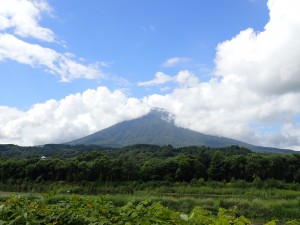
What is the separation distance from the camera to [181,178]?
4569 cm

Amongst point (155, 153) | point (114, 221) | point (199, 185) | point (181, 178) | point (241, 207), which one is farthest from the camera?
point (155, 153)

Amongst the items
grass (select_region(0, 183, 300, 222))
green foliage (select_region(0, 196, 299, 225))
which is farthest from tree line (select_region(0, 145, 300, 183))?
green foliage (select_region(0, 196, 299, 225))

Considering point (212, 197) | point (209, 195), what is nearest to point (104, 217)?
point (212, 197)

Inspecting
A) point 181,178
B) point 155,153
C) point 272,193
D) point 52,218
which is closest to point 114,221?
point 52,218

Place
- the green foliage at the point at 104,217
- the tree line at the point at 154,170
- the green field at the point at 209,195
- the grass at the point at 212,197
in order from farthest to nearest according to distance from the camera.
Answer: the tree line at the point at 154,170
the green field at the point at 209,195
the grass at the point at 212,197
the green foliage at the point at 104,217

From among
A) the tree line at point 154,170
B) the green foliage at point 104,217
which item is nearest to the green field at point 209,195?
the tree line at point 154,170

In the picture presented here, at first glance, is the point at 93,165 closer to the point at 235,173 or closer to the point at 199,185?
the point at 199,185

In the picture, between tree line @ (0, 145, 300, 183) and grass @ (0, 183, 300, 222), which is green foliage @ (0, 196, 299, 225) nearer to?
grass @ (0, 183, 300, 222)

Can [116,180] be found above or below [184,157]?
below

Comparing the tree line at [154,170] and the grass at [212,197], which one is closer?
the grass at [212,197]

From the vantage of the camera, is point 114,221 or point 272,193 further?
point 272,193

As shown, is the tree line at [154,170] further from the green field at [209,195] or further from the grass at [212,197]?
the grass at [212,197]

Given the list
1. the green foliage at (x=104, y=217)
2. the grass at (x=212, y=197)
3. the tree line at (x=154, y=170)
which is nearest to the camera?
the green foliage at (x=104, y=217)

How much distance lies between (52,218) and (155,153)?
72388 millimetres
